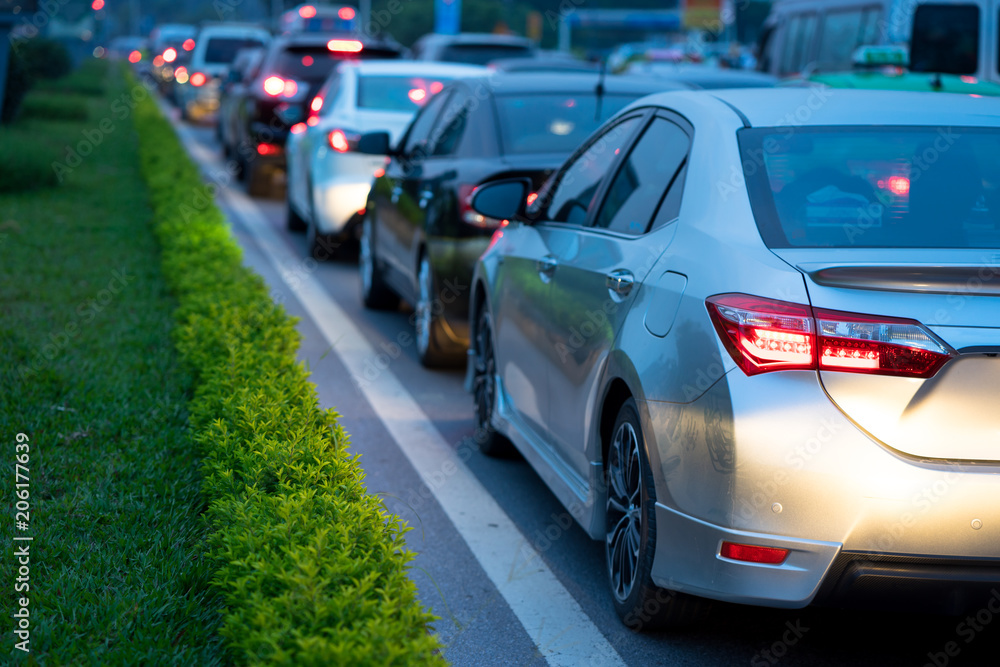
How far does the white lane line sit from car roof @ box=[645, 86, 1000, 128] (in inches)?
66.0

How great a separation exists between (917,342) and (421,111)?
6.36 metres

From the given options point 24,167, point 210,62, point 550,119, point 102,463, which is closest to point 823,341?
point 102,463

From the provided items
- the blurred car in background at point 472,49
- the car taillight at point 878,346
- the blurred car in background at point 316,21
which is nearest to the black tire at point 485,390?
the car taillight at point 878,346

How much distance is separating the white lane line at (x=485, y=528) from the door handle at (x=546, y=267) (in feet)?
3.29

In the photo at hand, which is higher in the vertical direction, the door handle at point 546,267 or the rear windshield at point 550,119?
the rear windshield at point 550,119

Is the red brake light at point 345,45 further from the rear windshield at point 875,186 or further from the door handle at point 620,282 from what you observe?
the rear windshield at point 875,186

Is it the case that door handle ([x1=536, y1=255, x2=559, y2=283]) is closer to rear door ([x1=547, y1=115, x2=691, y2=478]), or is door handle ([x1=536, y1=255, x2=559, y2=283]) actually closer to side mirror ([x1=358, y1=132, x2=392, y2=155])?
rear door ([x1=547, y1=115, x2=691, y2=478])

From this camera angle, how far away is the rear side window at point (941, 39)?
14.0 m

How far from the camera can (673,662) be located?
3816mm

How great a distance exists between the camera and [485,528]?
502cm

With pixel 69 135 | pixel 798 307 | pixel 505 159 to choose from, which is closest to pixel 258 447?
pixel 798 307

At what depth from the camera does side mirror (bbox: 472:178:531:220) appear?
17.7ft

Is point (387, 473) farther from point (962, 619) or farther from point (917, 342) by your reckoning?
point (917, 342)

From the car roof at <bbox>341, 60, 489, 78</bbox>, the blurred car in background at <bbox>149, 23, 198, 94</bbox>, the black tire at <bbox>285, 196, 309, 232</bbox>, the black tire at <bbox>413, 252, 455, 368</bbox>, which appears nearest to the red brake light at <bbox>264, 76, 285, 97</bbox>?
the black tire at <bbox>285, 196, 309, 232</bbox>
